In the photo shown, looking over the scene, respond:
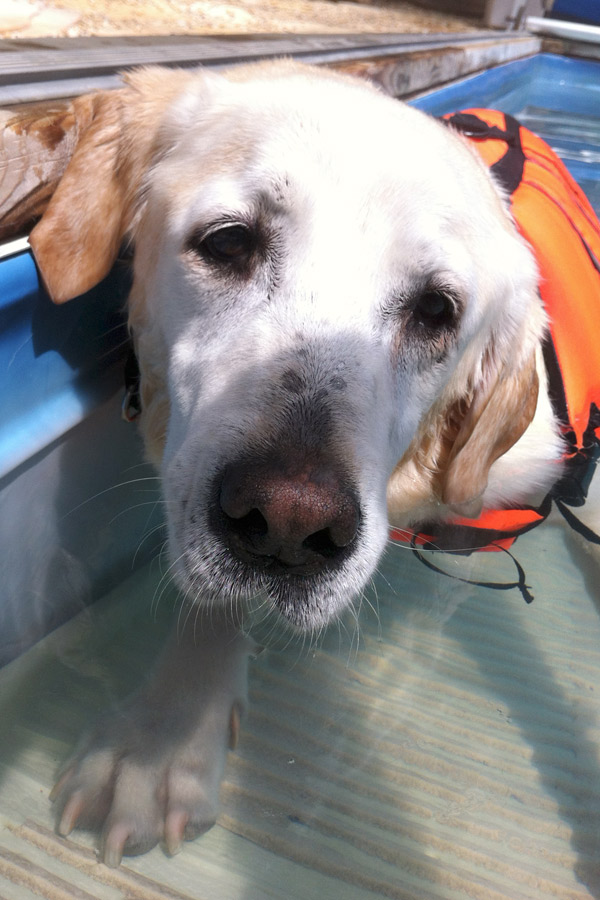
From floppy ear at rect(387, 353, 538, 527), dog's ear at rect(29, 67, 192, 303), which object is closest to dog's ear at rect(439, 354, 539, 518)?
floppy ear at rect(387, 353, 538, 527)

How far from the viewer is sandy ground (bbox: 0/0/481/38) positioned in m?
3.19

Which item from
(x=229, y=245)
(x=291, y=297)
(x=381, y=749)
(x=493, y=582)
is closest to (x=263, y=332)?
(x=291, y=297)

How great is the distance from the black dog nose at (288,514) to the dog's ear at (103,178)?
0.75m

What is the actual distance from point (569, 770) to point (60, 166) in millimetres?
2076

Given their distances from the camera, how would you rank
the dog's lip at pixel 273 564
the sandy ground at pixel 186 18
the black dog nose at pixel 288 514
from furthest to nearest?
1. the sandy ground at pixel 186 18
2. the dog's lip at pixel 273 564
3. the black dog nose at pixel 288 514

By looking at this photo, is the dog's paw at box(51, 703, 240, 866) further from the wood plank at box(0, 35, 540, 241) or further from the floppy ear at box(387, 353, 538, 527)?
the wood plank at box(0, 35, 540, 241)

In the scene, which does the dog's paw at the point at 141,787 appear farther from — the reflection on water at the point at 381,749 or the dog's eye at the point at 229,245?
the dog's eye at the point at 229,245

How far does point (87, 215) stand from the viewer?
1924 mm

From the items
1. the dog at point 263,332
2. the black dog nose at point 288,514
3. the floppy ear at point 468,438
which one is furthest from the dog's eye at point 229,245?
the floppy ear at point 468,438

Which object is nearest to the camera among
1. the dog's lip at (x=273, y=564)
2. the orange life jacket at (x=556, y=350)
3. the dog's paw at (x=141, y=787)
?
the dog's lip at (x=273, y=564)

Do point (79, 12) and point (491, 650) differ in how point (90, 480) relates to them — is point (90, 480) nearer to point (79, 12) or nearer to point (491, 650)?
Answer: point (491, 650)

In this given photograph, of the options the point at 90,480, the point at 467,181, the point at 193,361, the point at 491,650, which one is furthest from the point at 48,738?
the point at 467,181

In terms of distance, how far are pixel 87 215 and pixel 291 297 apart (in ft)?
2.01

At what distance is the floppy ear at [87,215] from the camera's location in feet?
5.92
